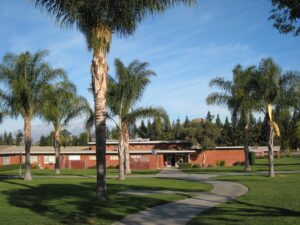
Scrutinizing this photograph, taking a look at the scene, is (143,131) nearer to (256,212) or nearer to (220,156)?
(220,156)

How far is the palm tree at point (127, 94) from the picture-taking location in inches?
1257

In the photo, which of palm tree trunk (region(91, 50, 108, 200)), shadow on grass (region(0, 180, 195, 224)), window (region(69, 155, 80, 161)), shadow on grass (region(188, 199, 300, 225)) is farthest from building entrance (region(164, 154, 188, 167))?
shadow on grass (region(188, 199, 300, 225))

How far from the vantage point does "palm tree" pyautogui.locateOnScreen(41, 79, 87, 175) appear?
104ft

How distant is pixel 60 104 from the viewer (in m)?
40.2

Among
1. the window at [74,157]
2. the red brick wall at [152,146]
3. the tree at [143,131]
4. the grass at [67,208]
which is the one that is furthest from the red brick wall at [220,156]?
the grass at [67,208]

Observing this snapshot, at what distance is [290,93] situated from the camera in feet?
102

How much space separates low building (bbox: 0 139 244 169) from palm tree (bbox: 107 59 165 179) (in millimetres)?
29047

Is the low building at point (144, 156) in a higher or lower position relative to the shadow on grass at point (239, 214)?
higher

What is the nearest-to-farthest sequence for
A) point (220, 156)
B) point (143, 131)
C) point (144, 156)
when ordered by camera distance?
1. point (144, 156)
2. point (220, 156)
3. point (143, 131)

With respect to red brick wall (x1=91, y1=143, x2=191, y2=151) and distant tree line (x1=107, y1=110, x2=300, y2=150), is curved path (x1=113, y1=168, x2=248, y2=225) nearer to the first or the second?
distant tree line (x1=107, y1=110, x2=300, y2=150)

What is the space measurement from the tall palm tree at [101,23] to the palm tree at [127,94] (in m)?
15.2

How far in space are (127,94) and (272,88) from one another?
32.6ft

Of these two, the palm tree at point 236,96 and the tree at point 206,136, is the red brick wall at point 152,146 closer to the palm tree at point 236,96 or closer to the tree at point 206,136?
the tree at point 206,136

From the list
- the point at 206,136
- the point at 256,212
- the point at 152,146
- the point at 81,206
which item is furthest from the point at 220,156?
the point at 256,212
